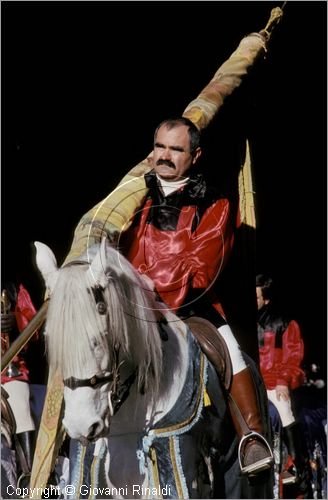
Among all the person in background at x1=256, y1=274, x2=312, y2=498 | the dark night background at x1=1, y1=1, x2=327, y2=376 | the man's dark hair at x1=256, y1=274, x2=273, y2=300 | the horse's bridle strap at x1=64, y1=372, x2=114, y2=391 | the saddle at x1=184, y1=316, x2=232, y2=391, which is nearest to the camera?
the horse's bridle strap at x1=64, y1=372, x2=114, y2=391

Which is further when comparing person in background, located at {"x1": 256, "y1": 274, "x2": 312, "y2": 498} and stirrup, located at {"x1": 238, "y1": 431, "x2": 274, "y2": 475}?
person in background, located at {"x1": 256, "y1": 274, "x2": 312, "y2": 498}

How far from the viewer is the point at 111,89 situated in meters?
6.12

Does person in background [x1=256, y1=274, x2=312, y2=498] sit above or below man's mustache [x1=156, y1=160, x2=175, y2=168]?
below

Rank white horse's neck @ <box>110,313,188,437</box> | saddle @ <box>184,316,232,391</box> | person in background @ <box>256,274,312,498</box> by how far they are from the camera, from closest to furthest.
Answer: white horse's neck @ <box>110,313,188,437</box> → saddle @ <box>184,316,232,391</box> → person in background @ <box>256,274,312,498</box>

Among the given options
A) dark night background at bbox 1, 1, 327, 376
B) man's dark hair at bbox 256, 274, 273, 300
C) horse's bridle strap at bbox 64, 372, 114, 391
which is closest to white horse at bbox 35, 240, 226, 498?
horse's bridle strap at bbox 64, 372, 114, 391

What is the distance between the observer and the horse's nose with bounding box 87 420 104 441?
4598 millimetres

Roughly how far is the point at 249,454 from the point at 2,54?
7.78ft

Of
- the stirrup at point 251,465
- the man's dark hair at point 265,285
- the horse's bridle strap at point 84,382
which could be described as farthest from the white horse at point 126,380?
the man's dark hair at point 265,285

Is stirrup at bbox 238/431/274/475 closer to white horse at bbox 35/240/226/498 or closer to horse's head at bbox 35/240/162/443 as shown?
white horse at bbox 35/240/226/498

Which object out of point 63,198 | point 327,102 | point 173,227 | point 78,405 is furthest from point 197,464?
point 327,102

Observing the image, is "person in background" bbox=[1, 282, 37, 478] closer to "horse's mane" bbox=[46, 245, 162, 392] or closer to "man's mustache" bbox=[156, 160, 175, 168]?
"man's mustache" bbox=[156, 160, 175, 168]

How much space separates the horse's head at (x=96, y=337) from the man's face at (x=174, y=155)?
76 centimetres

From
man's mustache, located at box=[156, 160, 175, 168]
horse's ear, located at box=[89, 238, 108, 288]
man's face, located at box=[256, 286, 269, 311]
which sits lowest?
horse's ear, located at box=[89, 238, 108, 288]

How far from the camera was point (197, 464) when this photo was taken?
16.7 feet
